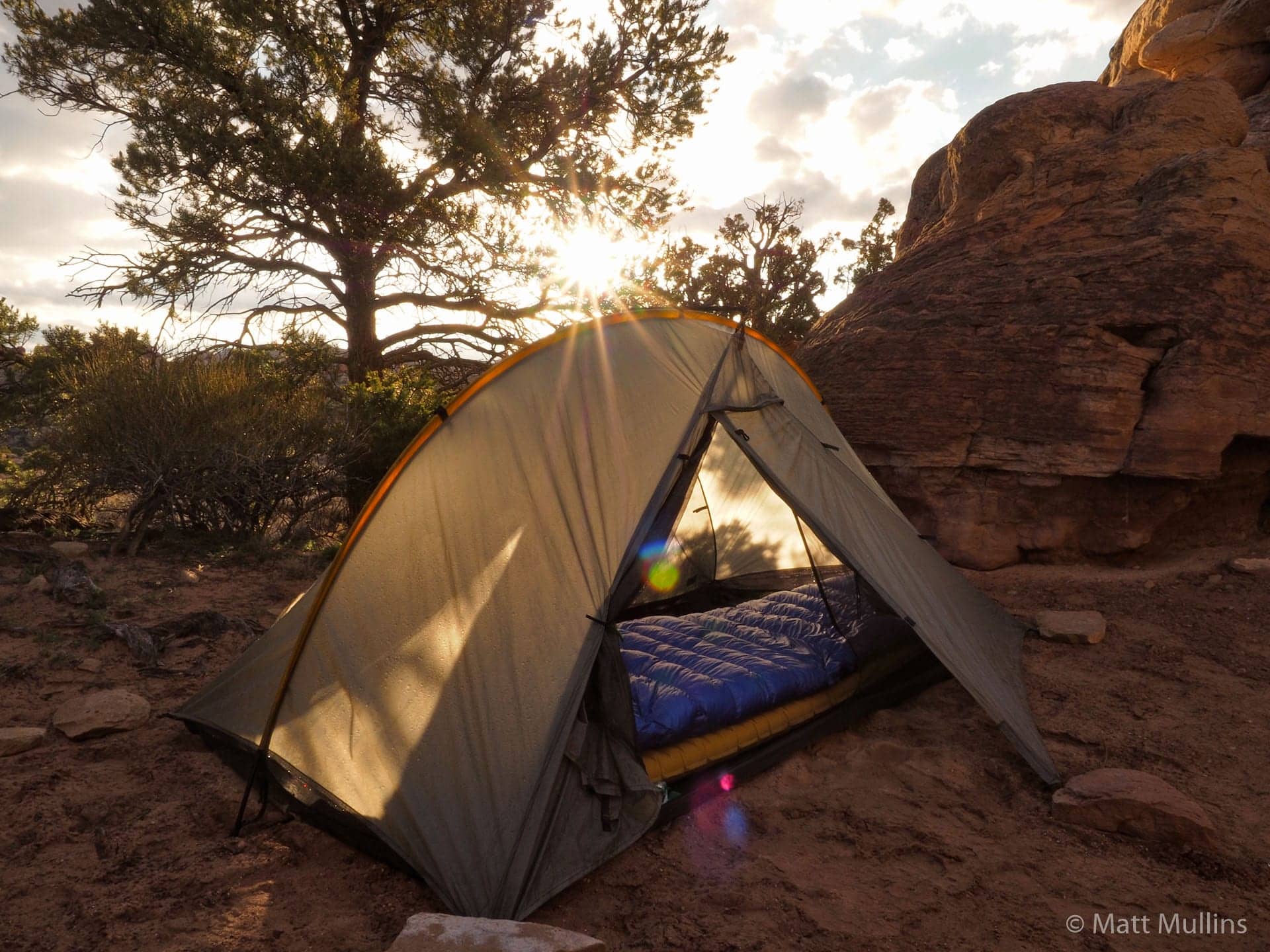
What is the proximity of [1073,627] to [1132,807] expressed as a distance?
2.22 meters

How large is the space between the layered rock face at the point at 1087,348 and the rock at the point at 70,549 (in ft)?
22.4

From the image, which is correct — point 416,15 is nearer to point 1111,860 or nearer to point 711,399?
point 711,399

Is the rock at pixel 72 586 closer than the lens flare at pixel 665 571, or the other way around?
the rock at pixel 72 586

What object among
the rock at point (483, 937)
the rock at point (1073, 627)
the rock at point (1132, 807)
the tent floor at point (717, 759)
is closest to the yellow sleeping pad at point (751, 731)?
the tent floor at point (717, 759)

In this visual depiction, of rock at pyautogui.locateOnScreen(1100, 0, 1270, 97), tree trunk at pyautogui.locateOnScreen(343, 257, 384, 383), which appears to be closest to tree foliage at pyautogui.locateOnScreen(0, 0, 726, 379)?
tree trunk at pyautogui.locateOnScreen(343, 257, 384, 383)

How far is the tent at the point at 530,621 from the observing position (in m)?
2.63

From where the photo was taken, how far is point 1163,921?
7.80 ft

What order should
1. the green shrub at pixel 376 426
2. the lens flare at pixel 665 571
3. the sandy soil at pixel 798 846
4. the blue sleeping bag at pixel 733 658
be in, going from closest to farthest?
the sandy soil at pixel 798 846
the blue sleeping bag at pixel 733 658
the lens flare at pixel 665 571
the green shrub at pixel 376 426

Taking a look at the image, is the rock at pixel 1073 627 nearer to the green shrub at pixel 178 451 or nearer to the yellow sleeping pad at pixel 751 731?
the yellow sleeping pad at pixel 751 731

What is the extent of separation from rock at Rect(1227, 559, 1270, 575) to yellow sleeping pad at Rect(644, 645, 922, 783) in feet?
10.5

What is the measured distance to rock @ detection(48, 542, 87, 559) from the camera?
6.46 m

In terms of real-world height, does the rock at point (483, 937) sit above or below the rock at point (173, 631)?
below

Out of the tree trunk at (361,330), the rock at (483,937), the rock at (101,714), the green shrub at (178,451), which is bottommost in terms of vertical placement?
the rock at (483,937)

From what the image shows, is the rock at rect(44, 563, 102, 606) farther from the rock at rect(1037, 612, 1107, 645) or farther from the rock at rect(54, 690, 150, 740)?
the rock at rect(1037, 612, 1107, 645)
